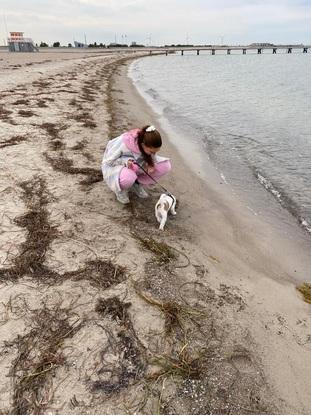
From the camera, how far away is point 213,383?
261 cm

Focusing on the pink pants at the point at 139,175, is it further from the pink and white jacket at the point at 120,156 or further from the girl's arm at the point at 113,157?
the girl's arm at the point at 113,157

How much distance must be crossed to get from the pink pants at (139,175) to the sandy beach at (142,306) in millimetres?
321

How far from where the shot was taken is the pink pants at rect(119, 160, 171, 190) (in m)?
4.99

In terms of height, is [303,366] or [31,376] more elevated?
[31,376]

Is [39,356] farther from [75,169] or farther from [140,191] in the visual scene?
[75,169]

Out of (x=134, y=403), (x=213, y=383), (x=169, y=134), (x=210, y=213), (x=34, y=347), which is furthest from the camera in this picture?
(x=169, y=134)

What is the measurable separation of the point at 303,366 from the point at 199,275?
1.33 metres

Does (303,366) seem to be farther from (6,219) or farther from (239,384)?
(6,219)

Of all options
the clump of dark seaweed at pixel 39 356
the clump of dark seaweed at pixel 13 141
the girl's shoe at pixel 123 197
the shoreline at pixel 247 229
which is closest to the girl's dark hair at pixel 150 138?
the girl's shoe at pixel 123 197

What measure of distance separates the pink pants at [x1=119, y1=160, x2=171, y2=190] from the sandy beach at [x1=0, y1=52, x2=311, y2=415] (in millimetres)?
321

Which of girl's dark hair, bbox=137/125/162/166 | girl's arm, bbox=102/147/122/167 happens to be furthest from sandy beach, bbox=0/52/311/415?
girl's dark hair, bbox=137/125/162/166

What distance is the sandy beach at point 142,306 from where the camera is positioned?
2.53m

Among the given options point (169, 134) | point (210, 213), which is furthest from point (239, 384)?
point (169, 134)

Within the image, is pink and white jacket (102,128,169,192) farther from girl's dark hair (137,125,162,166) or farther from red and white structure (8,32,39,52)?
red and white structure (8,32,39,52)
